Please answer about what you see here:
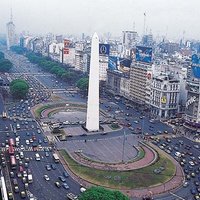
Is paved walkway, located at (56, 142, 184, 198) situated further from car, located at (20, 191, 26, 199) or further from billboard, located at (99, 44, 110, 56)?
billboard, located at (99, 44, 110, 56)

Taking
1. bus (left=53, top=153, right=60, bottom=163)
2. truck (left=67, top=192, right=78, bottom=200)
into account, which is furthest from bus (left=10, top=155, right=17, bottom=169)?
truck (left=67, top=192, right=78, bottom=200)

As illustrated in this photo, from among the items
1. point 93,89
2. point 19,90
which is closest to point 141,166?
point 93,89

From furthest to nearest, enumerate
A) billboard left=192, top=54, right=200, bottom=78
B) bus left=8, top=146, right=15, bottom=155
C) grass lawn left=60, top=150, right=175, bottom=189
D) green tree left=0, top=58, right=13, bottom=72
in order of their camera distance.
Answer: green tree left=0, top=58, right=13, bottom=72 → billboard left=192, top=54, right=200, bottom=78 → bus left=8, top=146, right=15, bottom=155 → grass lawn left=60, top=150, right=175, bottom=189

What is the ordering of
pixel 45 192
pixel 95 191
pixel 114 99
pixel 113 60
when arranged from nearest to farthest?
1. pixel 95 191
2. pixel 45 192
3. pixel 114 99
4. pixel 113 60

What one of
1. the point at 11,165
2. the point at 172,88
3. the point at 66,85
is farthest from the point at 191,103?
the point at 66,85

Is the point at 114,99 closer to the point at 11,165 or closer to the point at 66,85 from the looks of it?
the point at 66,85

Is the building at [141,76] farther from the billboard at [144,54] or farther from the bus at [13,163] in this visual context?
the bus at [13,163]

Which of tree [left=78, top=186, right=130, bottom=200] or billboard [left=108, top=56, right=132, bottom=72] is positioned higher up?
billboard [left=108, top=56, right=132, bottom=72]

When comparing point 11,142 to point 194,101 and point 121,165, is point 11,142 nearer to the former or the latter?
point 121,165
